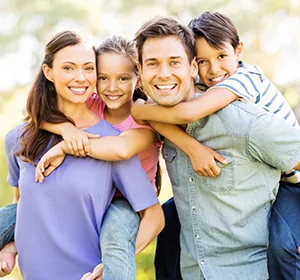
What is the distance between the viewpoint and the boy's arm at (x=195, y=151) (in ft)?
8.14

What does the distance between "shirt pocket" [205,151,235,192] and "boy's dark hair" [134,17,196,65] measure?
1.64 feet

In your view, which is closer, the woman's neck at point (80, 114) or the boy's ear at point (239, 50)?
the woman's neck at point (80, 114)

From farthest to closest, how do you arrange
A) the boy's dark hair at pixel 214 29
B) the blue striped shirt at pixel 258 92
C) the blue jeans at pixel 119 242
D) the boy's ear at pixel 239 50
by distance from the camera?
the boy's ear at pixel 239 50, the boy's dark hair at pixel 214 29, the blue striped shirt at pixel 258 92, the blue jeans at pixel 119 242

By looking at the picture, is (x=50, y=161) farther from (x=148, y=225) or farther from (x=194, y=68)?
(x=194, y=68)

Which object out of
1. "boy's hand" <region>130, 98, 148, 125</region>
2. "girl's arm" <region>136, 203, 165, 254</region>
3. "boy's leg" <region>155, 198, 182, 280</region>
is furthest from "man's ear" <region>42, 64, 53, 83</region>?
"boy's leg" <region>155, 198, 182, 280</region>

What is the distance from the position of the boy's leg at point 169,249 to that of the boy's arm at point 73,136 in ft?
1.91

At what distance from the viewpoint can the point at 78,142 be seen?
249 cm

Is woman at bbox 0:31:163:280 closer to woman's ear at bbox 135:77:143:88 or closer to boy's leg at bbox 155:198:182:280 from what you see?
boy's leg at bbox 155:198:182:280

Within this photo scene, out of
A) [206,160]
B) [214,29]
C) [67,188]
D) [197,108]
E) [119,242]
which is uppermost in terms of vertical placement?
[214,29]

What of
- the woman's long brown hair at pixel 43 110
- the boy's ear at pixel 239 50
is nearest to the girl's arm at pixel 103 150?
the woman's long brown hair at pixel 43 110

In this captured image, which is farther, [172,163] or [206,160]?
[172,163]

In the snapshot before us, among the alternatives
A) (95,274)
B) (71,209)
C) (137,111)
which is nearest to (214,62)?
(137,111)

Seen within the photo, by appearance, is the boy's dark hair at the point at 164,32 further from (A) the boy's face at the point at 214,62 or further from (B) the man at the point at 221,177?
(A) the boy's face at the point at 214,62

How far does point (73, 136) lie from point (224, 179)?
68cm
